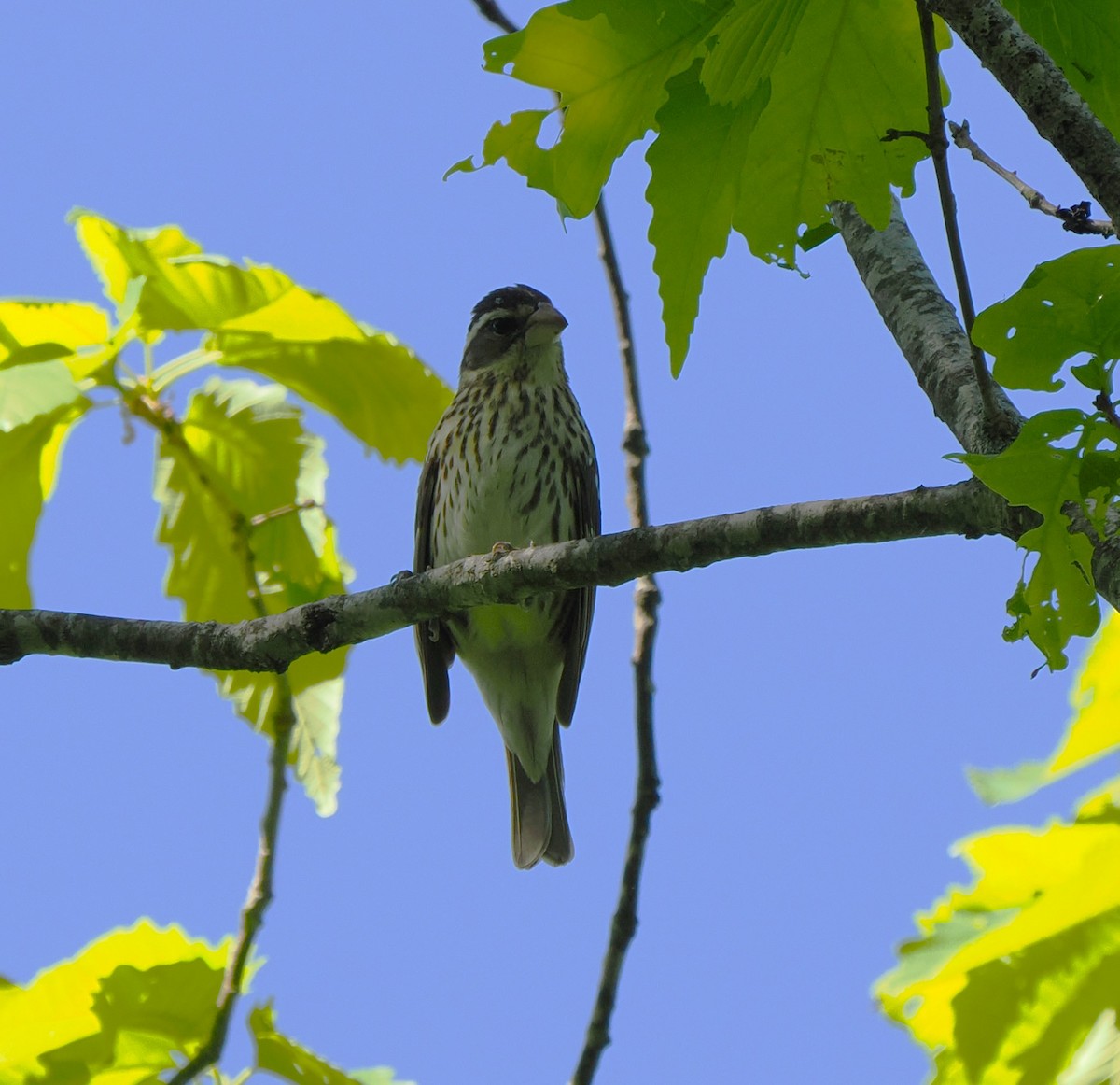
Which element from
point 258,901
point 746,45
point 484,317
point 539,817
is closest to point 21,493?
point 258,901

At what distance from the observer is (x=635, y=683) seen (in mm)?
5164

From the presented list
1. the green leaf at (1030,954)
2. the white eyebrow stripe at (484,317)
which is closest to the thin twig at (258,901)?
the green leaf at (1030,954)

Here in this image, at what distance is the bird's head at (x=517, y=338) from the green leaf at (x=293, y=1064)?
4.08m

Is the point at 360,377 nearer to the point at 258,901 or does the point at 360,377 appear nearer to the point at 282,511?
the point at 282,511

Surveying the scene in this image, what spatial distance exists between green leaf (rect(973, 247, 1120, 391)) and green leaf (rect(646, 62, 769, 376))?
2.24 ft

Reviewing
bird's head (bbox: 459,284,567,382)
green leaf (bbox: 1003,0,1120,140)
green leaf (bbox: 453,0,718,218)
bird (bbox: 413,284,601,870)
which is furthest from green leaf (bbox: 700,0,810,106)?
bird's head (bbox: 459,284,567,382)

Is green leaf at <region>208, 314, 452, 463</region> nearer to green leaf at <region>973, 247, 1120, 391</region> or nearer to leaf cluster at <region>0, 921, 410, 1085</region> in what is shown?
leaf cluster at <region>0, 921, 410, 1085</region>

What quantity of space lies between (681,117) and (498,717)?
5214mm

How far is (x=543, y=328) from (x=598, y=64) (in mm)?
4809

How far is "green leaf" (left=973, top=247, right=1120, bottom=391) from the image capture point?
189 cm

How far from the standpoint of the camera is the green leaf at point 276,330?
4043mm

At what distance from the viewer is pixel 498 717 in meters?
7.44

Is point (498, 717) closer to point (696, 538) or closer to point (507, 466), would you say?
point (507, 466)

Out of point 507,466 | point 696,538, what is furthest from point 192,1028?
point 507,466
